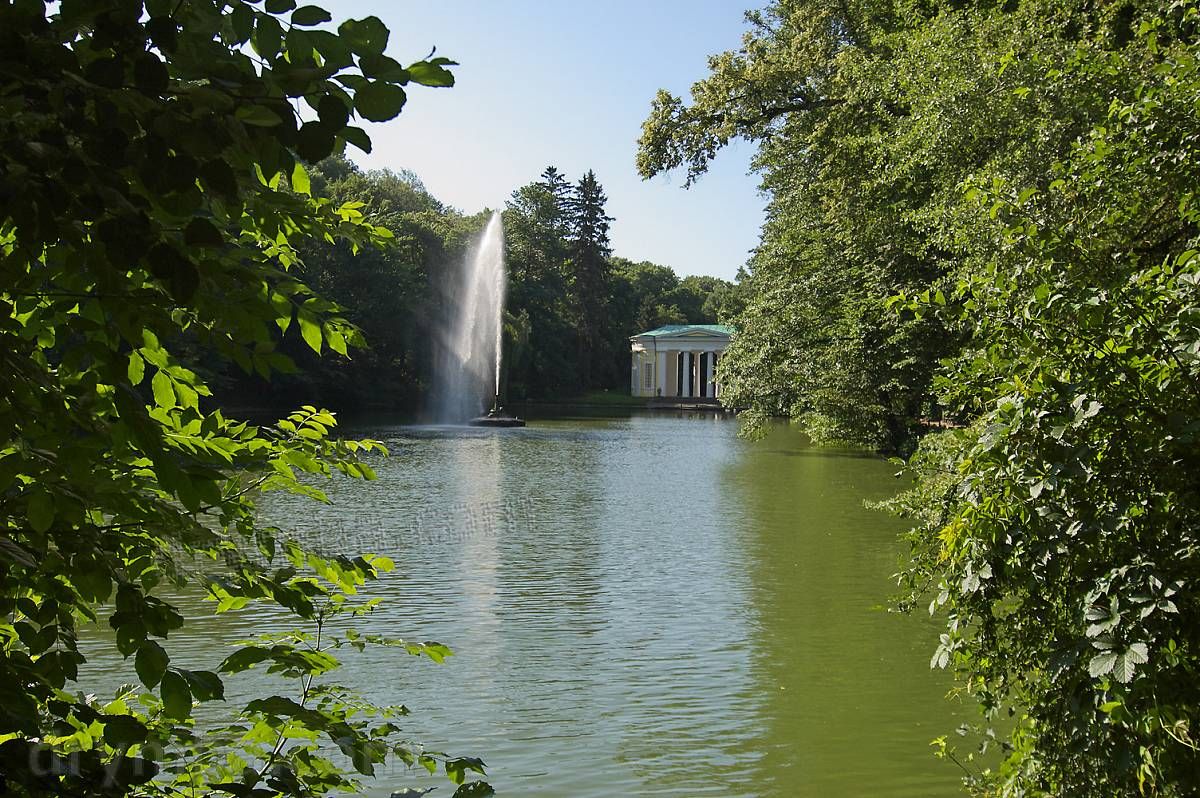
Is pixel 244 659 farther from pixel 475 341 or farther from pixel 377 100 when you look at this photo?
pixel 475 341

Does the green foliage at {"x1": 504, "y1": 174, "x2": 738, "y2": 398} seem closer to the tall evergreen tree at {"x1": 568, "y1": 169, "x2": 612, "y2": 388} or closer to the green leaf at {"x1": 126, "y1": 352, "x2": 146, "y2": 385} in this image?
the tall evergreen tree at {"x1": 568, "y1": 169, "x2": 612, "y2": 388}

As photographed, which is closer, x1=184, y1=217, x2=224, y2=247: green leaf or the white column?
x1=184, y1=217, x2=224, y2=247: green leaf

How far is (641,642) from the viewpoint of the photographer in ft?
31.0

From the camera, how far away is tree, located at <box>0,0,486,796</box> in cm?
147

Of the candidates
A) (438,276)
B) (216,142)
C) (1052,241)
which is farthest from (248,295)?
(438,276)

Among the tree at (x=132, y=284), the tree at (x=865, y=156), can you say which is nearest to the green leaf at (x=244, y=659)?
the tree at (x=132, y=284)

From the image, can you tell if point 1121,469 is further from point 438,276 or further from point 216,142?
point 438,276

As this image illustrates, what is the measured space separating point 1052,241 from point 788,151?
2025 centimetres

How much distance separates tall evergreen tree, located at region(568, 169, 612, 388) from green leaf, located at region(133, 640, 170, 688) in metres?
77.9

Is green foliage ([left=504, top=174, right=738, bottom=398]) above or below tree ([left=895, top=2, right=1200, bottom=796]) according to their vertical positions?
above

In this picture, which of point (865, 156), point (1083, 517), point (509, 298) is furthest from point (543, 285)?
point (1083, 517)

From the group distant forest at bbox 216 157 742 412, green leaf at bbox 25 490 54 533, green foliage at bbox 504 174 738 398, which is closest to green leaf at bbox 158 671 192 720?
green leaf at bbox 25 490 54 533

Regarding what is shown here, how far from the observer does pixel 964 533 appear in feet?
12.4

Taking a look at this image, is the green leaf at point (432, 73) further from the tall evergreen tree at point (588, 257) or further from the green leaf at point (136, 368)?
the tall evergreen tree at point (588, 257)
